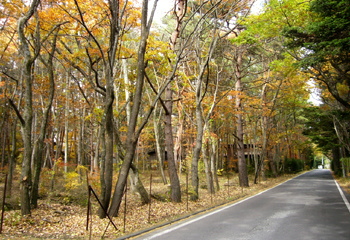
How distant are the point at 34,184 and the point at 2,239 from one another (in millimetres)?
4153

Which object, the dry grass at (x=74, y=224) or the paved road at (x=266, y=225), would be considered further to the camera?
the dry grass at (x=74, y=224)

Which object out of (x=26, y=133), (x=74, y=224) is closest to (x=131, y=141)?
(x=74, y=224)

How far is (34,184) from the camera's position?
9430 mm

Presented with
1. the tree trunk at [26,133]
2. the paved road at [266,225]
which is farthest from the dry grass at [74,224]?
the paved road at [266,225]

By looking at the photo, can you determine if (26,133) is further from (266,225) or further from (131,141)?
(266,225)

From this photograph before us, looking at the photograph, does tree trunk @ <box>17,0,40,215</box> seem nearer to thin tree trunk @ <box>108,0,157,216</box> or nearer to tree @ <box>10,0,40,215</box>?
tree @ <box>10,0,40,215</box>

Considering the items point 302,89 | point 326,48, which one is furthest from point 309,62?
point 302,89

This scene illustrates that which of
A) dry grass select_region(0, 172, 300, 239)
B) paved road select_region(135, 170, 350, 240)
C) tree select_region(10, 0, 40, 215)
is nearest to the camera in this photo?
paved road select_region(135, 170, 350, 240)

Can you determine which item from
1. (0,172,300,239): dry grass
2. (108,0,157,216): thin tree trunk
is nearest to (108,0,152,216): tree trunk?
(108,0,157,216): thin tree trunk

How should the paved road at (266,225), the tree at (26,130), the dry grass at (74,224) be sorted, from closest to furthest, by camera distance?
the paved road at (266,225)
the dry grass at (74,224)
the tree at (26,130)

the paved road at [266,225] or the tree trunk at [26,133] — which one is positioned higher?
the tree trunk at [26,133]

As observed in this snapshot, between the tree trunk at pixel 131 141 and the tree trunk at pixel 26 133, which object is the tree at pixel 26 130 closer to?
the tree trunk at pixel 26 133

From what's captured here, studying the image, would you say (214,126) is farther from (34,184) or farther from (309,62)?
(34,184)

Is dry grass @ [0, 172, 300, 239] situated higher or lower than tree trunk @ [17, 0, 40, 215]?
lower
